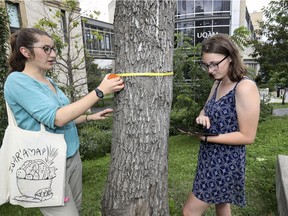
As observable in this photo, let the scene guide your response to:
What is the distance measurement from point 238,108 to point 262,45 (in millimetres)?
9807

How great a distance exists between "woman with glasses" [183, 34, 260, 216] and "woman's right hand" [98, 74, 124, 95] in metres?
0.74

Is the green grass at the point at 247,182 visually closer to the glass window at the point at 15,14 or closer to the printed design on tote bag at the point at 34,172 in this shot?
the printed design on tote bag at the point at 34,172

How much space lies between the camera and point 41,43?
1669mm

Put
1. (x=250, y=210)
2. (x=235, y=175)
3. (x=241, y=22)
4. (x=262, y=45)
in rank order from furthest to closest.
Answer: (x=241, y=22), (x=262, y=45), (x=250, y=210), (x=235, y=175)

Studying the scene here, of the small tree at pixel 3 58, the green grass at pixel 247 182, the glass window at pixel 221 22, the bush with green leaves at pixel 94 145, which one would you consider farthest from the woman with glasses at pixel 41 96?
the glass window at pixel 221 22

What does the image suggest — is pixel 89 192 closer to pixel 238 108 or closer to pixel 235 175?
pixel 235 175

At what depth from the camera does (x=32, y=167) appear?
5.19 feet

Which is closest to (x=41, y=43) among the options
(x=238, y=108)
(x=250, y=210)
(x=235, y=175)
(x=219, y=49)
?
(x=219, y=49)

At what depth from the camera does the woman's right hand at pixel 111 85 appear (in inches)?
59.9

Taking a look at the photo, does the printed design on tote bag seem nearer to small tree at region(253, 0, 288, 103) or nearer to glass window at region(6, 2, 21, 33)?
small tree at region(253, 0, 288, 103)

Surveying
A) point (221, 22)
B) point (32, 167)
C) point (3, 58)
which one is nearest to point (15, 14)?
point (3, 58)

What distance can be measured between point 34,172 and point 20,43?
887 millimetres

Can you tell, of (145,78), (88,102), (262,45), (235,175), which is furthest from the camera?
(262,45)

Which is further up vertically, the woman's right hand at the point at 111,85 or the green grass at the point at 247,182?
the woman's right hand at the point at 111,85
